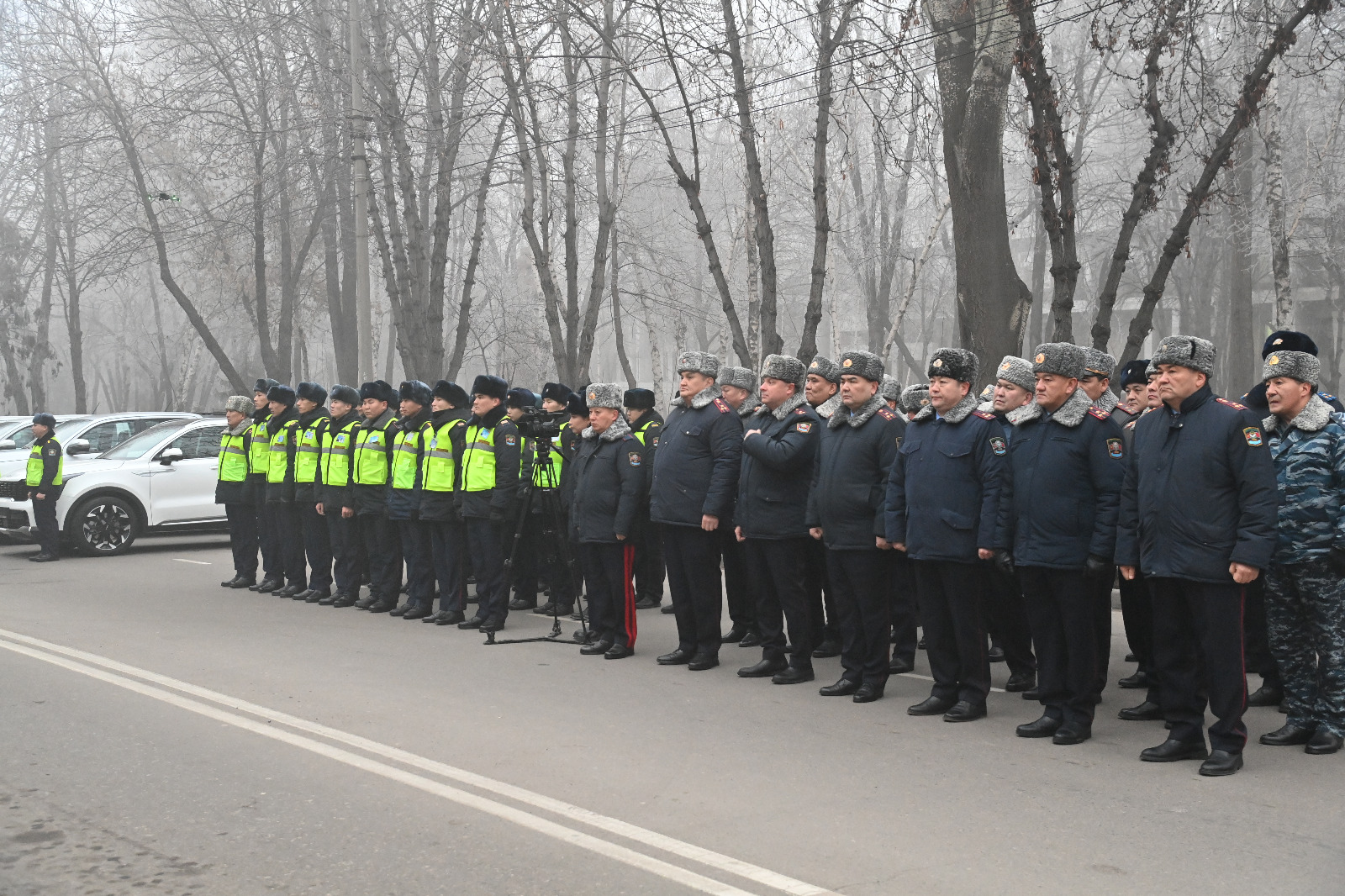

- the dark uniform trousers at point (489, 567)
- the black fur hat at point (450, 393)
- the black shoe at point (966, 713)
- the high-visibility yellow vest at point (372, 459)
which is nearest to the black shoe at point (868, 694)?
the black shoe at point (966, 713)

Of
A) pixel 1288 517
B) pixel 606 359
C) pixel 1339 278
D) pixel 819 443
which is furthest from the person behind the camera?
pixel 606 359

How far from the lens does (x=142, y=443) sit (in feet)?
60.6

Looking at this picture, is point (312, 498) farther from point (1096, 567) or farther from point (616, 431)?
point (1096, 567)

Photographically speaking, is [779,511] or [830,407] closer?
[830,407]

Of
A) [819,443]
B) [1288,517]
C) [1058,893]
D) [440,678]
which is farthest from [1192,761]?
[440,678]

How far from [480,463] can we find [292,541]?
135 inches

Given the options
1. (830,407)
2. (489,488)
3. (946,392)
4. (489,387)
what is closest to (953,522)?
(946,392)

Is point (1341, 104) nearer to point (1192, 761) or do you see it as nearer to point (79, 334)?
point (1192, 761)

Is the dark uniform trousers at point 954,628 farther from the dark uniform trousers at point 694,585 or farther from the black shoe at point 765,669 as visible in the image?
the dark uniform trousers at point 694,585

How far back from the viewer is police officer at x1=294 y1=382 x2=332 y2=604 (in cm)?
1332

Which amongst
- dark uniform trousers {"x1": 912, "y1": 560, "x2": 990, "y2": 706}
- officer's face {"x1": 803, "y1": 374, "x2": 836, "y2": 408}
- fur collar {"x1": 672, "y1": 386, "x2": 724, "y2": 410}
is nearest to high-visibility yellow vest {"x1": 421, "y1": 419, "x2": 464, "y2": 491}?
fur collar {"x1": 672, "y1": 386, "x2": 724, "y2": 410}

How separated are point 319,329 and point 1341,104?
140 feet

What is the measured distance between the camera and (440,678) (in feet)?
30.1

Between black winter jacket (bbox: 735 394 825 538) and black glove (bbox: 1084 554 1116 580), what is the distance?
220 centimetres
